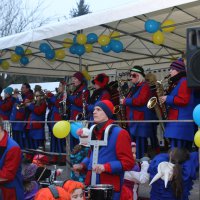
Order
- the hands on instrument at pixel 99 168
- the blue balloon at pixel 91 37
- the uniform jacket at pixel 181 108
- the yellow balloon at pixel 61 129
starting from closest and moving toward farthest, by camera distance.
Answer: the hands on instrument at pixel 99 168 → the uniform jacket at pixel 181 108 → the yellow balloon at pixel 61 129 → the blue balloon at pixel 91 37

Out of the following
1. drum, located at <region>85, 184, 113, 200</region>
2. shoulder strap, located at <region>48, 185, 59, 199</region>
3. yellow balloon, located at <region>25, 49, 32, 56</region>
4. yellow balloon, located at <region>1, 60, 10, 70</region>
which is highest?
yellow balloon, located at <region>25, 49, 32, 56</region>

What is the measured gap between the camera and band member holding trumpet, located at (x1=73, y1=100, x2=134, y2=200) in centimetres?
356

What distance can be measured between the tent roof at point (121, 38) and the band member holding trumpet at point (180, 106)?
0.95 m

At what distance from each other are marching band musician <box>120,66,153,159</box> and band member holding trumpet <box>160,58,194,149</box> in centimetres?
86

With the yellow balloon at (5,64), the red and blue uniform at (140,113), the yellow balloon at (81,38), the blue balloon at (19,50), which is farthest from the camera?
the yellow balloon at (5,64)

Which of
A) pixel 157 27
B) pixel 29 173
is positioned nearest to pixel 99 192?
pixel 29 173

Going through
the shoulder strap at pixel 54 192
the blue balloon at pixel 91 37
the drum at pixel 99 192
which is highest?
the blue balloon at pixel 91 37

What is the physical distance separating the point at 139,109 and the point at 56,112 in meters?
2.35

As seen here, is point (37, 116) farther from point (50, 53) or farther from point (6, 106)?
point (50, 53)

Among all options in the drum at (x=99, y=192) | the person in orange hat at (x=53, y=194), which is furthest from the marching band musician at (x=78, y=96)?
the person in orange hat at (x=53, y=194)

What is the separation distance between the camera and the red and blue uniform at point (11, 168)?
3.79 meters

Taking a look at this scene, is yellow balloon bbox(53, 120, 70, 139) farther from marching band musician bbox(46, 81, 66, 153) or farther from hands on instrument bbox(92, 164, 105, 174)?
marching band musician bbox(46, 81, 66, 153)

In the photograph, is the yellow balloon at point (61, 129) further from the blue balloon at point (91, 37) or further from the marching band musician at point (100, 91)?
the blue balloon at point (91, 37)

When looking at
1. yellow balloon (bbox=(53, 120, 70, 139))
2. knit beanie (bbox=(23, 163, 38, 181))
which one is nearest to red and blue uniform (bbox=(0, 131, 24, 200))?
knit beanie (bbox=(23, 163, 38, 181))
